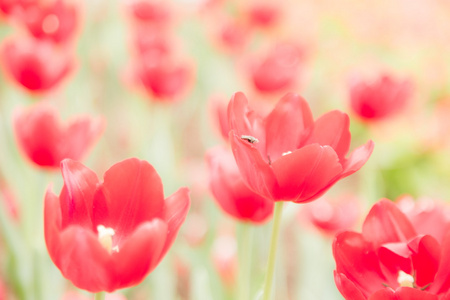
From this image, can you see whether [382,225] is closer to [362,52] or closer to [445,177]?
[445,177]

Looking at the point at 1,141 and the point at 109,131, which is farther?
the point at 109,131

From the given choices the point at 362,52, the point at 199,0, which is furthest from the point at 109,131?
the point at 362,52

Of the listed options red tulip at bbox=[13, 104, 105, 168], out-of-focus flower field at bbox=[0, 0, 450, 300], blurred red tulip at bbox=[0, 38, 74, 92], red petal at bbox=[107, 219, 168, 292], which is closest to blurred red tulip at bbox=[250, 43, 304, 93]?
out-of-focus flower field at bbox=[0, 0, 450, 300]

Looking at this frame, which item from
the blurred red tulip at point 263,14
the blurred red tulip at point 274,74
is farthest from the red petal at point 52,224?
the blurred red tulip at point 263,14

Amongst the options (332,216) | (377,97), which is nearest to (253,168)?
(332,216)

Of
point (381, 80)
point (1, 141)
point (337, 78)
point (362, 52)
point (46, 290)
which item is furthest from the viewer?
point (362, 52)

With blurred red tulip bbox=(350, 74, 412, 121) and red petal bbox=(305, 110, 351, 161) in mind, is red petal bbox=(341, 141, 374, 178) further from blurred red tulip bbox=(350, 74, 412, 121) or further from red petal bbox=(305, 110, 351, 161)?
blurred red tulip bbox=(350, 74, 412, 121)
